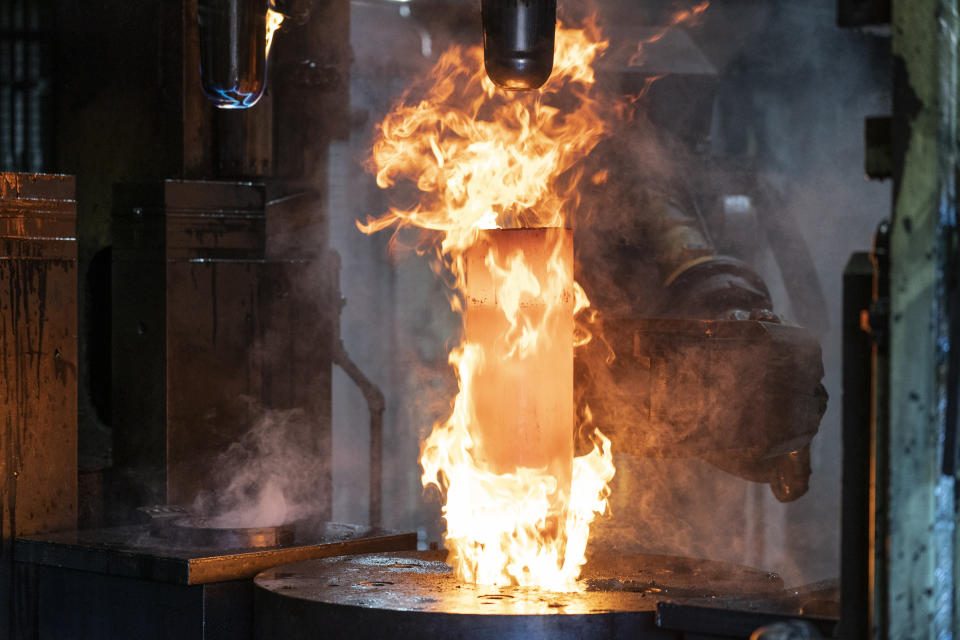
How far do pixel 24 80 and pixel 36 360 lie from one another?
287cm

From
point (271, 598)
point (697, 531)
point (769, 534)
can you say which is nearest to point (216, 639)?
point (271, 598)

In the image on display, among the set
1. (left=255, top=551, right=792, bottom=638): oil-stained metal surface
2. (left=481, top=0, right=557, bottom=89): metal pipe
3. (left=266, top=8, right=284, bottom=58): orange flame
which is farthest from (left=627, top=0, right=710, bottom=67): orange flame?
(left=255, top=551, right=792, bottom=638): oil-stained metal surface

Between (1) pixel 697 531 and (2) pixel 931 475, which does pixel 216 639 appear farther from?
(1) pixel 697 531

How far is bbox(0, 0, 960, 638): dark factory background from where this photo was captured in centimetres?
320

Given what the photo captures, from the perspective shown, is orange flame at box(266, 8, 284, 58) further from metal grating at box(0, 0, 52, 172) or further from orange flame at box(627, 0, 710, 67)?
orange flame at box(627, 0, 710, 67)

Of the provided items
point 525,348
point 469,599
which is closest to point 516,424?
point 525,348

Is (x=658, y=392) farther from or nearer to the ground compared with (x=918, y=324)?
nearer to the ground

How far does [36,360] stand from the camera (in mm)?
5320

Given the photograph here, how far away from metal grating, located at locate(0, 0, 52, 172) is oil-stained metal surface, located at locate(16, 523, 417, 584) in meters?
3.05

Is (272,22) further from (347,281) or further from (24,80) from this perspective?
(347,281)

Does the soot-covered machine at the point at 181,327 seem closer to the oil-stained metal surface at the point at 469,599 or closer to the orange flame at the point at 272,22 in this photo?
the orange flame at the point at 272,22

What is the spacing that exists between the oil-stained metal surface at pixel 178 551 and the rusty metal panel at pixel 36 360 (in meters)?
0.17

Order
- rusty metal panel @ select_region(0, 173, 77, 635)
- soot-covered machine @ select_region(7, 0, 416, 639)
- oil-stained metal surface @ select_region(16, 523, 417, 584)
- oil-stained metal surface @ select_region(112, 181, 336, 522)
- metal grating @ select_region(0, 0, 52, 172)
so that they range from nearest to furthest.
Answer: oil-stained metal surface @ select_region(16, 523, 417, 584) < soot-covered machine @ select_region(7, 0, 416, 639) < rusty metal panel @ select_region(0, 173, 77, 635) < oil-stained metal surface @ select_region(112, 181, 336, 522) < metal grating @ select_region(0, 0, 52, 172)

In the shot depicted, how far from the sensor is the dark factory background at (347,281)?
3197 mm
